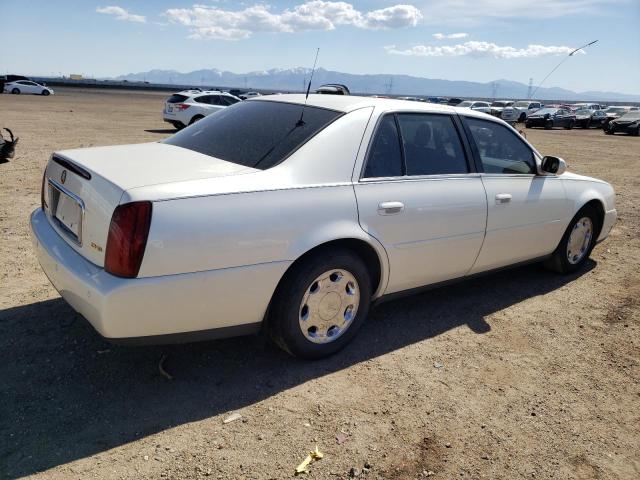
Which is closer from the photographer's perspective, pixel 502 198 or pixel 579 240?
pixel 502 198

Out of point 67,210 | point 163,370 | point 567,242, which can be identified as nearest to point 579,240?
point 567,242

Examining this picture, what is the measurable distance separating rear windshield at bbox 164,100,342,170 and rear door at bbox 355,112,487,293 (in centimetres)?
44

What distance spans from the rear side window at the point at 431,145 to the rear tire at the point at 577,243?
1730 mm

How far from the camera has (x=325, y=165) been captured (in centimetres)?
309

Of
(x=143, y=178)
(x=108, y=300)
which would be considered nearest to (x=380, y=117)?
(x=143, y=178)

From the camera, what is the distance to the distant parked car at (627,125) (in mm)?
29636

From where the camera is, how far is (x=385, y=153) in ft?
11.3

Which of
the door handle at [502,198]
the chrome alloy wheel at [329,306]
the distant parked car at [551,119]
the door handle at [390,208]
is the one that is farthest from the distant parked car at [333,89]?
the distant parked car at [551,119]

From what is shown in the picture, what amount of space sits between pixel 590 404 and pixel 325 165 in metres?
2.10

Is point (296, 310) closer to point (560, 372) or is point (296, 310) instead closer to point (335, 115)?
point (335, 115)

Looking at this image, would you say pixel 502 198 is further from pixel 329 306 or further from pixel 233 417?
pixel 233 417

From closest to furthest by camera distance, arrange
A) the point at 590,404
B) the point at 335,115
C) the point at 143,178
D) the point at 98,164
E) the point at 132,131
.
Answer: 1. the point at 143,178
2. the point at 98,164
3. the point at 590,404
4. the point at 335,115
5. the point at 132,131

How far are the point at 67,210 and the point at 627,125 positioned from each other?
110 ft

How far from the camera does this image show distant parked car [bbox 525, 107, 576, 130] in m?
34.3
